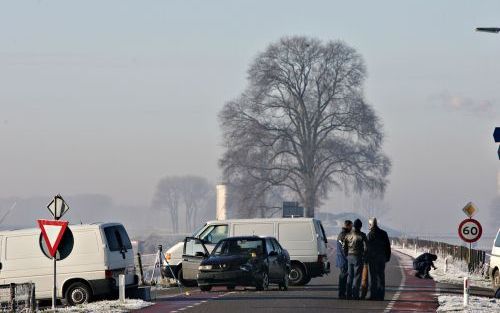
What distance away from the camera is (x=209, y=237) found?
3653 centimetres

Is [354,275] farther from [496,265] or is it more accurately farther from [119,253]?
[496,265]

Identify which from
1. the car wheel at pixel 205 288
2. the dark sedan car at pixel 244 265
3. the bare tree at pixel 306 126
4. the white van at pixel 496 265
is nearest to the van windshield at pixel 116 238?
the dark sedan car at pixel 244 265

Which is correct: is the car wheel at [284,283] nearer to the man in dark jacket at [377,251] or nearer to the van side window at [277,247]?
the van side window at [277,247]

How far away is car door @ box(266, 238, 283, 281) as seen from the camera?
32138 millimetres

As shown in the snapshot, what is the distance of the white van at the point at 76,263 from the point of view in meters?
28.4

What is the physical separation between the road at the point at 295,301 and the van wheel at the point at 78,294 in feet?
5.05

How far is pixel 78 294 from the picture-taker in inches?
1129

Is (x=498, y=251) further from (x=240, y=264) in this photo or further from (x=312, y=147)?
(x=312, y=147)

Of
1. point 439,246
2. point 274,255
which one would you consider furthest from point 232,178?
point 274,255

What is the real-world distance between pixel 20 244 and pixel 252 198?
55.8m

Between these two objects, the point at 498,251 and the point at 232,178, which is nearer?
the point at 498,251

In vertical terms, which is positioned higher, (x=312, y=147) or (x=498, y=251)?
(x=312, y=147)

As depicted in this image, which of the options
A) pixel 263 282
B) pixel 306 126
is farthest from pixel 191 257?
pixel 306 126

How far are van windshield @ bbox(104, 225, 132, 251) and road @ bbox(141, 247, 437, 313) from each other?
1446 millimetres
